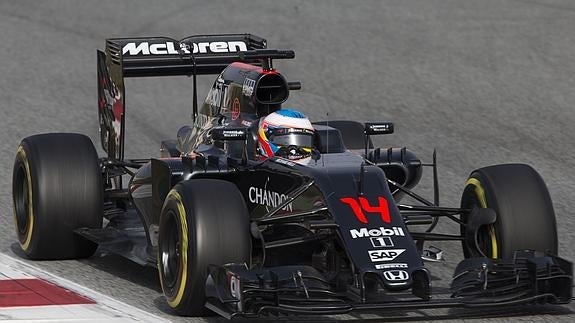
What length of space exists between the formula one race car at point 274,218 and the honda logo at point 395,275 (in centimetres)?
1

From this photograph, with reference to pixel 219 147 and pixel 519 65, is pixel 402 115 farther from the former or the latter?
pixel 219 147

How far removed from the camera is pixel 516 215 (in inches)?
362

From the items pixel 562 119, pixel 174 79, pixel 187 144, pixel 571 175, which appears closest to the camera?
pixel 187 144

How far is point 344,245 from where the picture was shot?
8469 millimetres

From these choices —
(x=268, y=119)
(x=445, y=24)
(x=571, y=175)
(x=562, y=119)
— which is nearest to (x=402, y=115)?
(x=562, y=119)

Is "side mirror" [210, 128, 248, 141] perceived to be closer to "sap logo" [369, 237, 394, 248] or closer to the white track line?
the white track line

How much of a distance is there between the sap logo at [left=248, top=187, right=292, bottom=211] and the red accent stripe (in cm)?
140

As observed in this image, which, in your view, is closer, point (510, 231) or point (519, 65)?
point (510, 231)

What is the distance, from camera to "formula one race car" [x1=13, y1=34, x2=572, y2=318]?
27.2ft

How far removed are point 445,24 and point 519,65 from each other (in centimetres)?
231

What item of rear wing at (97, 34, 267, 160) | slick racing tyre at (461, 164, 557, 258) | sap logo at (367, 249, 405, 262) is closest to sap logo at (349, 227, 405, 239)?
sap logo at (367, 249, 405, 262)

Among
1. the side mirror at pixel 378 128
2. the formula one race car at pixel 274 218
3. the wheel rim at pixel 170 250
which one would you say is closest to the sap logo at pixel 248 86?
the formula one race car at pixel 274 218

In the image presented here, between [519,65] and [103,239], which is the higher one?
[519,65]

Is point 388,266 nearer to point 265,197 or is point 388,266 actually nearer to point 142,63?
point 265,197
